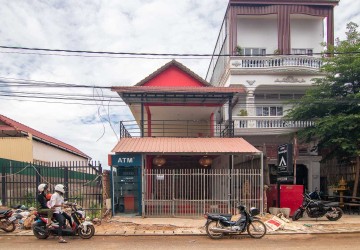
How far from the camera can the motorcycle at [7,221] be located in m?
11.1

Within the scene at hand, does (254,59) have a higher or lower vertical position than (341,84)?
higher

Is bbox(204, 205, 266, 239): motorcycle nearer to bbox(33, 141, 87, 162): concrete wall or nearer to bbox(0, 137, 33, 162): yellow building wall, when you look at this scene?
bbox(0, 137, 33, 162): yellow building wall

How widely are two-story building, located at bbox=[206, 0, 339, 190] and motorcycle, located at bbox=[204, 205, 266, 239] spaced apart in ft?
33.6

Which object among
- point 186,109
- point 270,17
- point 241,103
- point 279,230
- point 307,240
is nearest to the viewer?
point 307,240

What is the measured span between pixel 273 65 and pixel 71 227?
51.7ft

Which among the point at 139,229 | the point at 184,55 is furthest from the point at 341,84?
the point at 139,229

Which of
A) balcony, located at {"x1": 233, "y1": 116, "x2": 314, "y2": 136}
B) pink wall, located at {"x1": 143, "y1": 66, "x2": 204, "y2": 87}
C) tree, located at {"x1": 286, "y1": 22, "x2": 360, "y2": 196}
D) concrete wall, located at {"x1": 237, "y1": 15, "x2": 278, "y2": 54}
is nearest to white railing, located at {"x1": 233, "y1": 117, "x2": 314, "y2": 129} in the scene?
balcony, located at {"x1": 233, "y1": 116, "x2": 314, "y2": 136}

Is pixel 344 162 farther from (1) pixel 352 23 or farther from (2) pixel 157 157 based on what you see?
(2) pixel 157 157

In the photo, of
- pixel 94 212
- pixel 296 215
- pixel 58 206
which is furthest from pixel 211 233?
pixel 94 212

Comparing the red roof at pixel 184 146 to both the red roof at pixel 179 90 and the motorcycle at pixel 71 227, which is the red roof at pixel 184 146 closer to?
the red roof at pixel 179 90

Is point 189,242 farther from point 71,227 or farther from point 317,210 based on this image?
point 317,210

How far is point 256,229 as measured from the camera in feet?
34.7

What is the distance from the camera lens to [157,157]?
16.8m

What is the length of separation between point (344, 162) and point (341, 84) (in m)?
4.06
